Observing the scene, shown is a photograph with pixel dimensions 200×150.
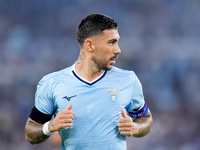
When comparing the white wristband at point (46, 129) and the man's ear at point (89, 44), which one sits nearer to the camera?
the white wristband at point (46, 129)

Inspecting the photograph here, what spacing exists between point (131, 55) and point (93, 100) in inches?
151

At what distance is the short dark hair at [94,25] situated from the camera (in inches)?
98.4

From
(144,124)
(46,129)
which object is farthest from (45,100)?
(144,124)

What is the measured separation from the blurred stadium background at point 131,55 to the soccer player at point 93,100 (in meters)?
3.51

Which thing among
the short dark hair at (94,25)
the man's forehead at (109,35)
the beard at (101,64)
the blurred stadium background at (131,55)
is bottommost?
the blurred stadium background at (131,55)

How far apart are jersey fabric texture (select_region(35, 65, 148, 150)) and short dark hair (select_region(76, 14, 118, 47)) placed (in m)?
0.30

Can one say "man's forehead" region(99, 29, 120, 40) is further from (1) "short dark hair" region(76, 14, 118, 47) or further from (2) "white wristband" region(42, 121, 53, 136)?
(2) "white wristband" region(42, 121, 53, 136)

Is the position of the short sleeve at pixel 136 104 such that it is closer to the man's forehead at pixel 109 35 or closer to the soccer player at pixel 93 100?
the soccer player at pixel 93 100

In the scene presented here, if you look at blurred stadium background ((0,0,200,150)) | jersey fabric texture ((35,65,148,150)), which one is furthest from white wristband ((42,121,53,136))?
blurred stadium background ((0,0,200,150))

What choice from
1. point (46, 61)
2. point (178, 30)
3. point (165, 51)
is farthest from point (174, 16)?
point (46, 61)

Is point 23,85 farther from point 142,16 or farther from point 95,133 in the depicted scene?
point 95,133

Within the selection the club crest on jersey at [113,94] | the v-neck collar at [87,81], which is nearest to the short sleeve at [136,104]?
the club crest on jersey at [113,94]

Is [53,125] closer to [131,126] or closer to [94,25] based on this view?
[131,126]

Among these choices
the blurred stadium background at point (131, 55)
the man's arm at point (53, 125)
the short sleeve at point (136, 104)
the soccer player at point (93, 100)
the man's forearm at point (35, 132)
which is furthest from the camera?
the blurred stadium background at point (131, 55)
